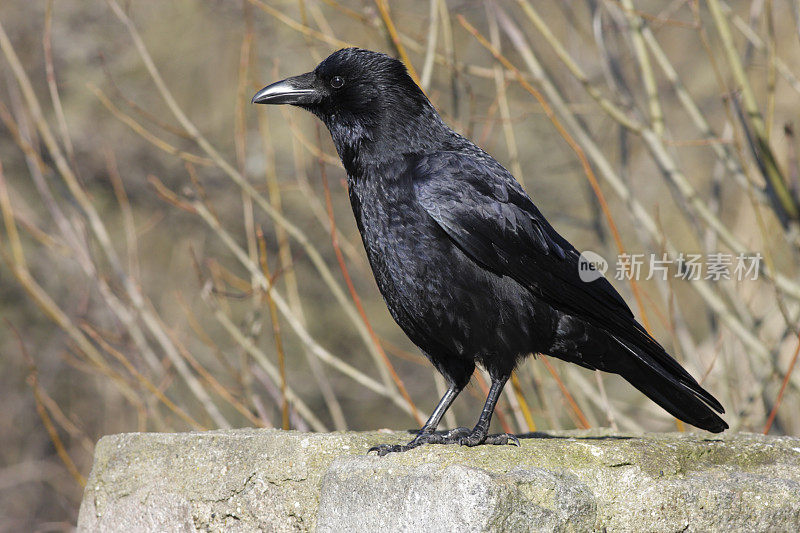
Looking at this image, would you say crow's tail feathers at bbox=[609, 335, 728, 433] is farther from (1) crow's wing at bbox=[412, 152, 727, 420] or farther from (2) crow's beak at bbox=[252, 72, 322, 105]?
(2) crow's beak at bbox=[252, 72, 322, 105]

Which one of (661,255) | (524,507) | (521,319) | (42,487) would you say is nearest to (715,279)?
(661,255)

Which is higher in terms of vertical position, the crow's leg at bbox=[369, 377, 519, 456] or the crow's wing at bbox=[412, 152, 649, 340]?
the crow's wing at bbox=[412, 152, 649, 340]

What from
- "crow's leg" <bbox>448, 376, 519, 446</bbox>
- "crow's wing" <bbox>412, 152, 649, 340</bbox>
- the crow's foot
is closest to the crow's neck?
"crow's wing" <bbox>412, 152, 649, 340</bbox>

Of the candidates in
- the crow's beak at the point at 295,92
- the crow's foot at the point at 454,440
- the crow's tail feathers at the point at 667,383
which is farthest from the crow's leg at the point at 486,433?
the crow's beak at the point at 295,92

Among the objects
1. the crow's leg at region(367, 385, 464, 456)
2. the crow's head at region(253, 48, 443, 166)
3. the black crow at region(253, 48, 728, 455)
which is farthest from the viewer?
the crow's head at region(253, 48, 443, 166)

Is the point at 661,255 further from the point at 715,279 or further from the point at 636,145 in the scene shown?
the point at 636,145

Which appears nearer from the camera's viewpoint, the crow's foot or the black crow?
the crow's foot

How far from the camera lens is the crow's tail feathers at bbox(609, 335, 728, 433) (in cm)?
348

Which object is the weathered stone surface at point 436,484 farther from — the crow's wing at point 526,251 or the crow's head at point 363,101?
the crow's head at point 363,101

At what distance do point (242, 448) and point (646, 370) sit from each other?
1.63 m

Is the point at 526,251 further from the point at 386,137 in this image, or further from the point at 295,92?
the point at 295,92

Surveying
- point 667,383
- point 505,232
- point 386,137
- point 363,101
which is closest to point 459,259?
point 505,232

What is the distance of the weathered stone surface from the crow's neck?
1.09 m

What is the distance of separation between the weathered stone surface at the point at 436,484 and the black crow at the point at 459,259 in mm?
260
